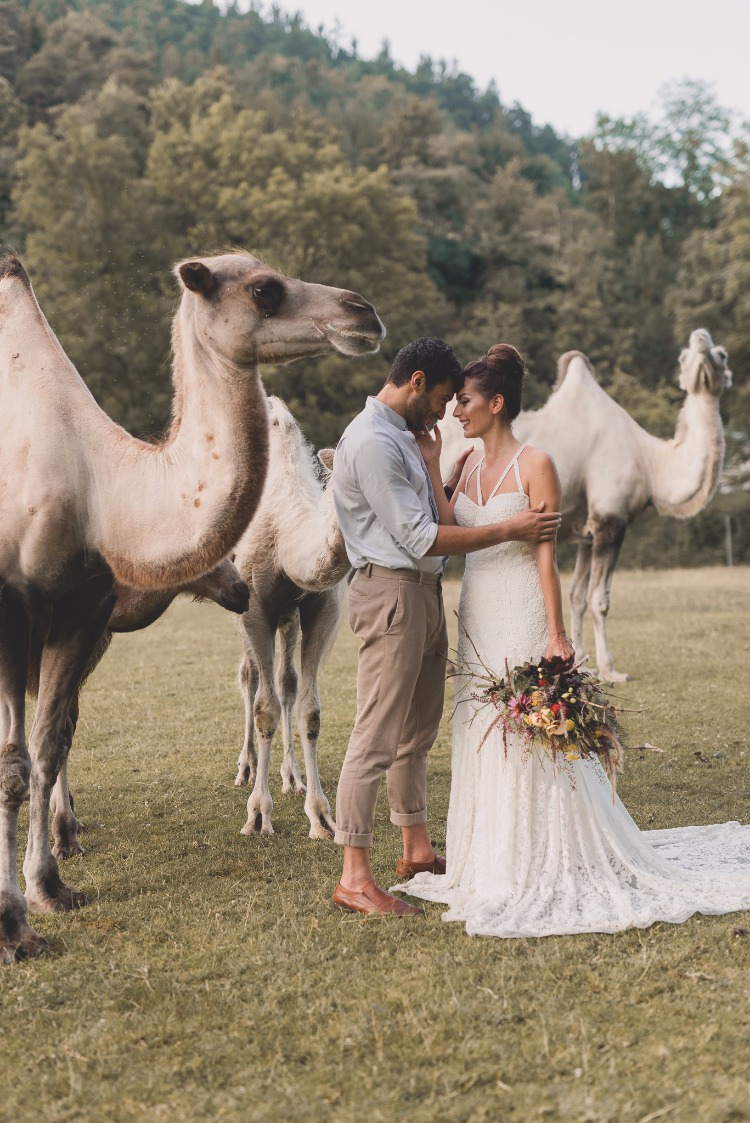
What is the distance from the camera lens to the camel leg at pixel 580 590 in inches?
457

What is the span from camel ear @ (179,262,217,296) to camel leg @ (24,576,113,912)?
1.30m

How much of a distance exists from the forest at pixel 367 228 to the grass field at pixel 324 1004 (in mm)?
12803

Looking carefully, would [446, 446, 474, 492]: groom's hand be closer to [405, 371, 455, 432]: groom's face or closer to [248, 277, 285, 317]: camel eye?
[405, 371, 455, 432]: groom's face

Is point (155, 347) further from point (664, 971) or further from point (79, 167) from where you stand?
point (664, 971)

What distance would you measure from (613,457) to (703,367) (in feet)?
4.25

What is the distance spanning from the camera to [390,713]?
4.46 meters

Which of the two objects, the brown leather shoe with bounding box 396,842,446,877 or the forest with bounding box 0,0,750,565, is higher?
the forest with bounding box 0,0,750,565

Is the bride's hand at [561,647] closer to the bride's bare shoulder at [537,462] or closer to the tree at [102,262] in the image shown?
the bride's bare shoulder at [537,462]

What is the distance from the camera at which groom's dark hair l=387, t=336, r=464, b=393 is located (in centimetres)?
443

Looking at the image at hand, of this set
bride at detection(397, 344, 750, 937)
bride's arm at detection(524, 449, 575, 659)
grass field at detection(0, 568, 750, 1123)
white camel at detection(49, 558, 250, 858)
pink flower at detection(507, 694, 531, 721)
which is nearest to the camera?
grass field at detection(0, 568, 750, 1123)

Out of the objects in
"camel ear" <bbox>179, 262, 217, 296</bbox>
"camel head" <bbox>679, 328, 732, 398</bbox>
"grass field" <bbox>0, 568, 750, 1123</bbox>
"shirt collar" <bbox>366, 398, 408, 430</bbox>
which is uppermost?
"camel head" <bbox>679, 328, 732, 398</bbox>

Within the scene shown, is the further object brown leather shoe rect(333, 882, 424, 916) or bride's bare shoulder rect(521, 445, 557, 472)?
bride's bare shoulder rect(521, 445, 557, 472)

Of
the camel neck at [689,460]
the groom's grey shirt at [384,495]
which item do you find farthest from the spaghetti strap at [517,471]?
the camel neck at [689,460]

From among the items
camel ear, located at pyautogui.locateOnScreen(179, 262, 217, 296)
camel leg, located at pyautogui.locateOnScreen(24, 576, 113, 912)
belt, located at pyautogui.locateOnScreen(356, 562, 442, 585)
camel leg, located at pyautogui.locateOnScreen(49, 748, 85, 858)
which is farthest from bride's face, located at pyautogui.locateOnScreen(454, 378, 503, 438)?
camel leg, located at pyautogui.locateOnScreen(49, 748, 85, 858)
